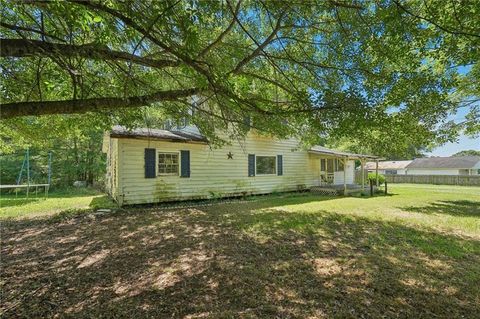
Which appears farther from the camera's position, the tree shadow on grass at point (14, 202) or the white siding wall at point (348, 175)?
the white siding wall at point (348, 175)

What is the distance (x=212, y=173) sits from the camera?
12414mm

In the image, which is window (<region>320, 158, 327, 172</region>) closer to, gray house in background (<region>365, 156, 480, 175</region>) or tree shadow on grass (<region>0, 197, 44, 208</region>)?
gray house in background (<region>365, 156, 480, 175</region>)

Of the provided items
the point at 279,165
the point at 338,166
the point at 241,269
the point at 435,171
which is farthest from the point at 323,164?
the point at 435,171

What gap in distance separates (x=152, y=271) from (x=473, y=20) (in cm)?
625

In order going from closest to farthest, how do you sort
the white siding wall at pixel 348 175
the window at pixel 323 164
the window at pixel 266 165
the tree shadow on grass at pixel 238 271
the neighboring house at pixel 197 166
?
the tree shadow on grass at pixel 238 271
the neighboring house at pixel 197 166
the window at pixel 266 165
the window at pixel 323 164
the white siding wall at pixel 348 175

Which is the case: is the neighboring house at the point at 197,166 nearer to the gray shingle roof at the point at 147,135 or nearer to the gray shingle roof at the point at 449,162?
the gray shingle roof at the point at 147,135

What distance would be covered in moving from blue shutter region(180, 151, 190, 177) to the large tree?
4.71 meters

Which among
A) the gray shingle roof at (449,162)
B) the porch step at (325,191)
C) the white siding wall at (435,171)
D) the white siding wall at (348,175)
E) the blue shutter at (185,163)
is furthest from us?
the white siding wall at (435,171)

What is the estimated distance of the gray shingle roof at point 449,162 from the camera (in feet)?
114

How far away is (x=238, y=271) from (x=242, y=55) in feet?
14.1

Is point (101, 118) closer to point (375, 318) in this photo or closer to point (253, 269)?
point (253, 269)

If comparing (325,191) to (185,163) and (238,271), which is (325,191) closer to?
(185,163)

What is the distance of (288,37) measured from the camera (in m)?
5.41

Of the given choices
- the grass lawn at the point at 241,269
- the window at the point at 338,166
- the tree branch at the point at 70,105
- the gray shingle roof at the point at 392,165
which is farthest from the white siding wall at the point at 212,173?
the gray shingle roof at the point at 392,165
